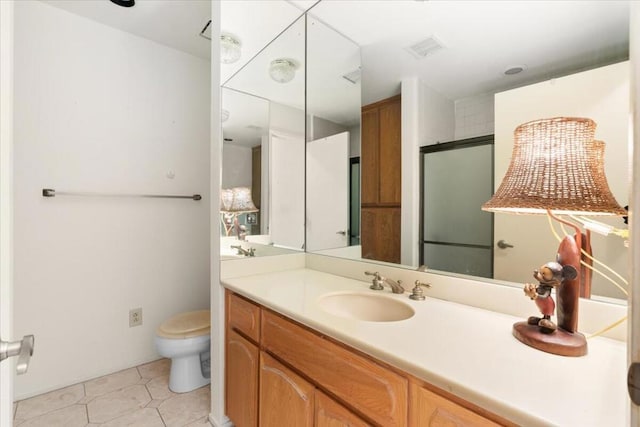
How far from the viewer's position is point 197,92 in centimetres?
243

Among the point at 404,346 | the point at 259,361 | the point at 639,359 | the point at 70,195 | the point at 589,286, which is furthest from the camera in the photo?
the point at 70,195

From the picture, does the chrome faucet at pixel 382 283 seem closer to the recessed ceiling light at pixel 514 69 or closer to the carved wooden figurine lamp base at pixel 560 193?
the carved wooden figurine lamp base at pixel 560 193

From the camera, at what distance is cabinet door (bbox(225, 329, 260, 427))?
1.28m

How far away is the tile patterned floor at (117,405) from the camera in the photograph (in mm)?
1587

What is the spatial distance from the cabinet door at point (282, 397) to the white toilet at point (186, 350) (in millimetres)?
802

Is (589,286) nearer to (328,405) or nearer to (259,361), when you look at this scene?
(328,405)

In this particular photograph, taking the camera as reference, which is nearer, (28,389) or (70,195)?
(28,389)

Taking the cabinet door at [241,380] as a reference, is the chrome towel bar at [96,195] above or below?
above

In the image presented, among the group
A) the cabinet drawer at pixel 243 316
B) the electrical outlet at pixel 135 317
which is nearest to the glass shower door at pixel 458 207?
the cabinet drawer at pixel 243 316

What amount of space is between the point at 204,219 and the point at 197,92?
1064 millimetres

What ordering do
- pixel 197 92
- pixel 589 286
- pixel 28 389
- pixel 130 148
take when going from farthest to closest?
1. pixel 197 92
2. pixel 130 148
3. pixel 28 389
4. pixel 589 286

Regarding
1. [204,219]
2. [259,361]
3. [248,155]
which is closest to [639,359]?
[259,361]

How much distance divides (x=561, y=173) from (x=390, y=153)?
Result: 815mm

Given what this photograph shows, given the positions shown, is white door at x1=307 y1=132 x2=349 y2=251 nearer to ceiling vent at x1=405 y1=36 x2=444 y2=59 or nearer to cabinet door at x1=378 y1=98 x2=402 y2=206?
cabinet door at x1=378 y1=98 x2=402 y2=206
